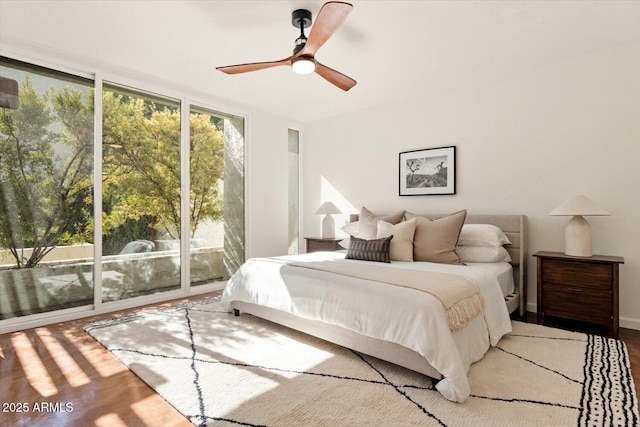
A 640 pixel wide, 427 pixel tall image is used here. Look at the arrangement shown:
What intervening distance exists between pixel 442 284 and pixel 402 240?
1104 millimetres

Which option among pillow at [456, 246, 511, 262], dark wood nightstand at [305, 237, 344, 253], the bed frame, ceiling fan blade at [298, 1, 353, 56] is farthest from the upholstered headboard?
ceiling fan blade at [298, 1, 353, 56]

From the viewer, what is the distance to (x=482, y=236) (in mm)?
3391

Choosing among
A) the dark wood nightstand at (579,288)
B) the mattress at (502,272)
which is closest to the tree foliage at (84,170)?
the mattress at (502,272)

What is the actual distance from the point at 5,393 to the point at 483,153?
441cm

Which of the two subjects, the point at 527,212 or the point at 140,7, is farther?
the point at 527,212

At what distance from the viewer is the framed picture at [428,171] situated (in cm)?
410

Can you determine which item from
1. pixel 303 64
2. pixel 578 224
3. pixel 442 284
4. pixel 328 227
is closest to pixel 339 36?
pixel 303 64

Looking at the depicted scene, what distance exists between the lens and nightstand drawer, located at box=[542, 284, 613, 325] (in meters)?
2.82

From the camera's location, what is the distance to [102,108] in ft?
11.7

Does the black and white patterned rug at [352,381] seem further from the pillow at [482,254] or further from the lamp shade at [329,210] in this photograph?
the lamp shade at [329,210]

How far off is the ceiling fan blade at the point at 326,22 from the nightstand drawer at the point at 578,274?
2.65 metres

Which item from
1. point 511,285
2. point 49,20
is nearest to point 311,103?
point 49,20

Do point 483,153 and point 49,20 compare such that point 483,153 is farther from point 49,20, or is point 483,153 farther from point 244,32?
point 49,20

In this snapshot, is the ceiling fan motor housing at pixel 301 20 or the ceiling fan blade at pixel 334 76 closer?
the ceiling fan motor housing at pixel 301 20
